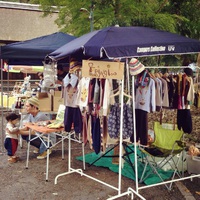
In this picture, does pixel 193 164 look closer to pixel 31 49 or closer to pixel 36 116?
pixel 36 116

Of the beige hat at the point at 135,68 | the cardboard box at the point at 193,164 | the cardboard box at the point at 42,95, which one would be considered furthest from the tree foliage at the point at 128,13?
the cardboard box at the point at 193,164

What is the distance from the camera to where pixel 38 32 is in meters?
21.6

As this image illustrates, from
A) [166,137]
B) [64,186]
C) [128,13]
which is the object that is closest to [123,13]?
[128,13]

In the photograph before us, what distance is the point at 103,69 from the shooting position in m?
4.07

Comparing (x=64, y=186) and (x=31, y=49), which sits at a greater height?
(x=31, y=49)

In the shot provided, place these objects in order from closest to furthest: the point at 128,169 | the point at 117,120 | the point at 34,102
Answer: the point at 117,120, the point at 128,169, the point at 34,102

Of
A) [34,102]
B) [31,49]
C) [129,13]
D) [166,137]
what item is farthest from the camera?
[129,13]

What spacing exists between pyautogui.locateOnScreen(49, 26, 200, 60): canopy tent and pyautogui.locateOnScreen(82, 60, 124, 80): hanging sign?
0.14 meters

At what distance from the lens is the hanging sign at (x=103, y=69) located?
402 cm

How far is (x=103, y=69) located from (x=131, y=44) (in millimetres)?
498

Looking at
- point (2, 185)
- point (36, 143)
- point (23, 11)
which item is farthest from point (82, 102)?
point (23, 11)

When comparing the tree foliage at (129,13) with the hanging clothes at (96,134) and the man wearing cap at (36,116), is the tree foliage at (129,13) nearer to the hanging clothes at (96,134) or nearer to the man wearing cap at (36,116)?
the man wearing cap at (36,116)

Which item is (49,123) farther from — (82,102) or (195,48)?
(195,48)

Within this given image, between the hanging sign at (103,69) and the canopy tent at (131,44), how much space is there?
0.14 meters
